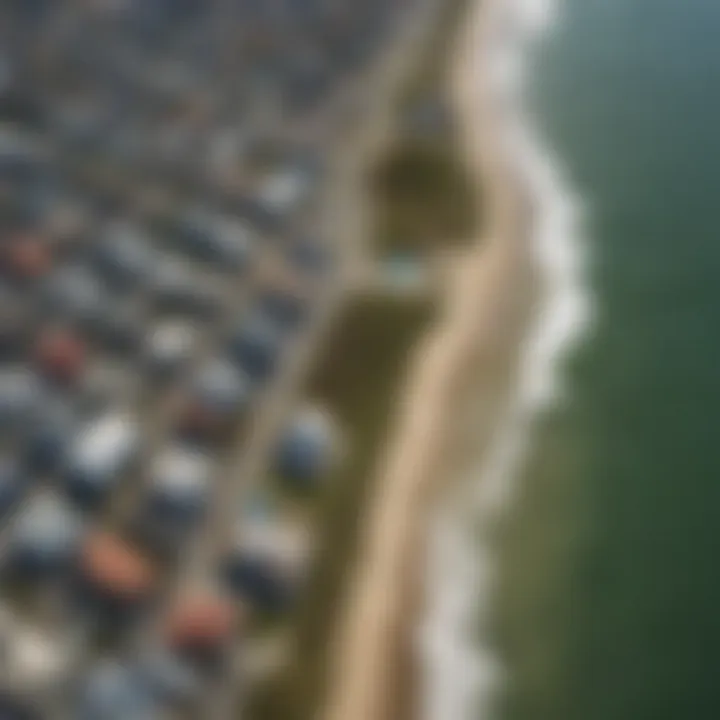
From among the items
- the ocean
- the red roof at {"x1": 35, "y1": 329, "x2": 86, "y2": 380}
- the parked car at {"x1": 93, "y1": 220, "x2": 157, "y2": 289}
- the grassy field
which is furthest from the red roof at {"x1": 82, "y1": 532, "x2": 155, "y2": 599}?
the parked car at {"x1": 93, "y1": 220, "x2": 157, "y2": 289}

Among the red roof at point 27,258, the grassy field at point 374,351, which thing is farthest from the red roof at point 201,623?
the red roof at point 27,258

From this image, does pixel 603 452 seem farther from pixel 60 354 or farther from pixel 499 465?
pixel 60 354

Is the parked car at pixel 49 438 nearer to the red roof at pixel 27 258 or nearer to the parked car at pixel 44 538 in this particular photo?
the parked car at pixel 44 538

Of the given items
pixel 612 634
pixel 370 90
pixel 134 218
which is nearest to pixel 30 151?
pixel 134 218

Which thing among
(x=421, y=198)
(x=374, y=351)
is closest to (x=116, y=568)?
(x=374, y=351)

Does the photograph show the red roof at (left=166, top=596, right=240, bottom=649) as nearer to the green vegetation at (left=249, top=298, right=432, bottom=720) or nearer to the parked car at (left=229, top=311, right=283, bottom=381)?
the green vegetation at (left=249, top=298, right=432, bottom=720)

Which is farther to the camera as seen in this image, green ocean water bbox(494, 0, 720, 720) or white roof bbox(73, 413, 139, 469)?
white roof bbox(73, 413, 139, 469)

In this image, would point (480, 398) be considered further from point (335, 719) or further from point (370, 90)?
point (370, 90)
